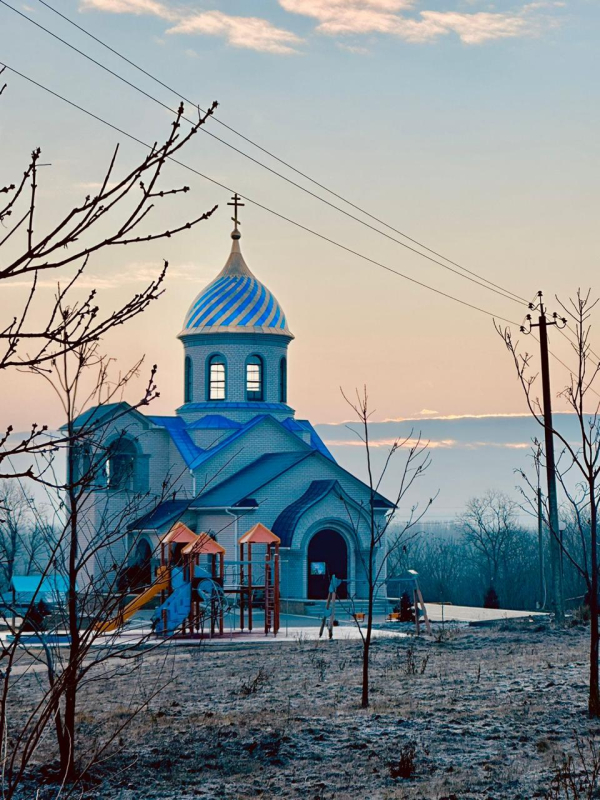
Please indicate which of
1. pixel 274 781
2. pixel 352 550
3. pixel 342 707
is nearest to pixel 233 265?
pixel 352 550

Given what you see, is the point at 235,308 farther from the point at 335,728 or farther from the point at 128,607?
the point at 335,728

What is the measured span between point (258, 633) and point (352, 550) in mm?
7658

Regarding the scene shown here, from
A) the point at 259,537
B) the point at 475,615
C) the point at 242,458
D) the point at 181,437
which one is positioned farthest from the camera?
the point at 181,437

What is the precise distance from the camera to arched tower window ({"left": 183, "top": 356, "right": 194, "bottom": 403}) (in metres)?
33.7

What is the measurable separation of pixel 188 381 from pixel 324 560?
769cm

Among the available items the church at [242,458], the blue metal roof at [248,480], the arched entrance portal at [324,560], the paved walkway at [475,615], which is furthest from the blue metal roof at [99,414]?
the paved walkway at [475,615]

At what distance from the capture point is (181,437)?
32594 millimetres

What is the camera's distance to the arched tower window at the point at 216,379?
109 ft

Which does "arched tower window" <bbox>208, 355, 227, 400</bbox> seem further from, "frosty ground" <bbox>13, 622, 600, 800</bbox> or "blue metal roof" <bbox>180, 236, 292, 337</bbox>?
"frosty ground" <bbox>13, 622, 600, 800</bbox>

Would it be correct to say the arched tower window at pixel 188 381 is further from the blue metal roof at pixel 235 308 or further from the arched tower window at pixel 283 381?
the arched tower window at pixel 283 381

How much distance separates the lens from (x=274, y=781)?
9672 mm

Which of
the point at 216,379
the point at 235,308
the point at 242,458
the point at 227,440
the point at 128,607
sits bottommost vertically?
the point at 128,607

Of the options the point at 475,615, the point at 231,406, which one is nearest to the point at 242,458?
the point at 231,406

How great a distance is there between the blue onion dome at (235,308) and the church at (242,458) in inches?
1.3
